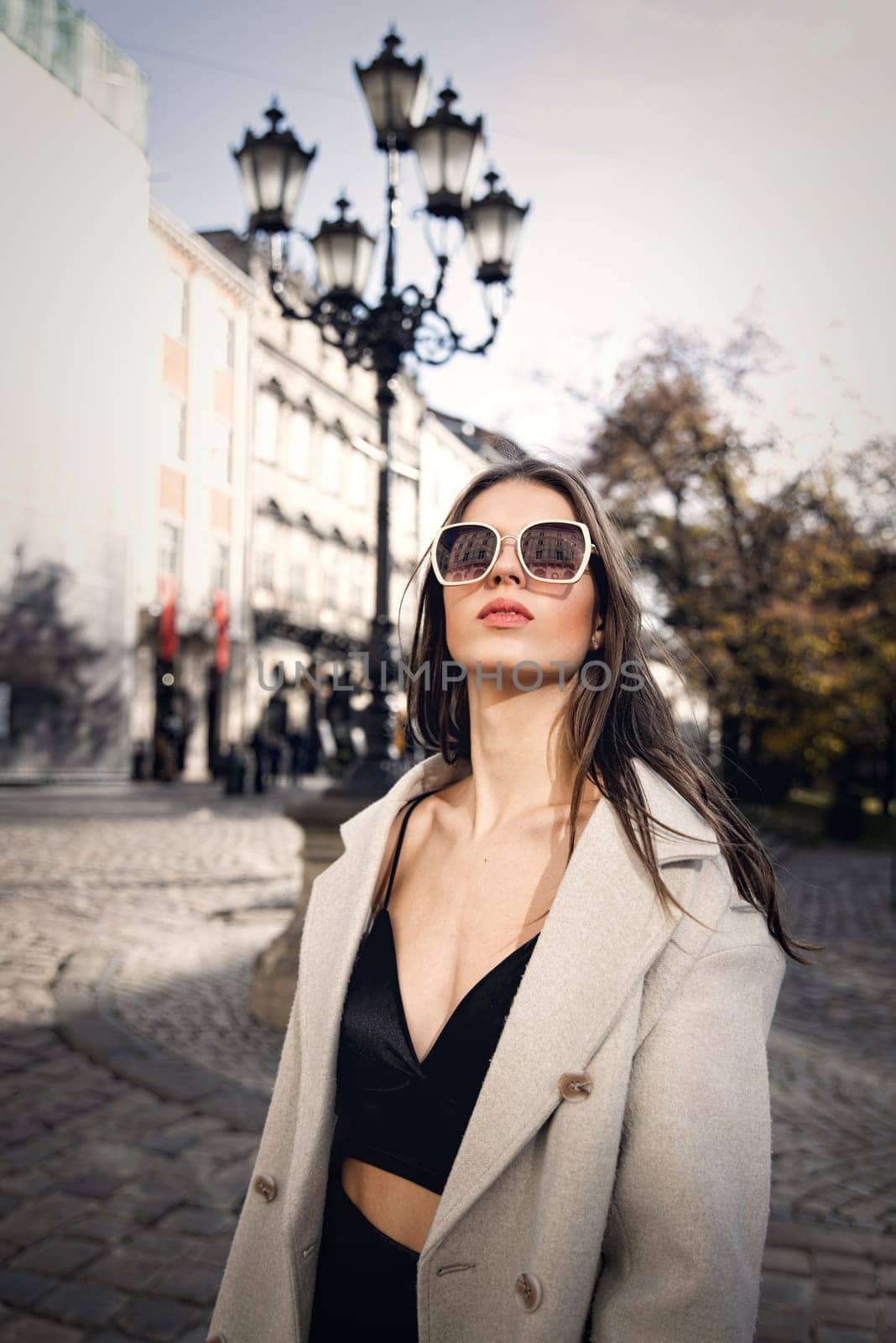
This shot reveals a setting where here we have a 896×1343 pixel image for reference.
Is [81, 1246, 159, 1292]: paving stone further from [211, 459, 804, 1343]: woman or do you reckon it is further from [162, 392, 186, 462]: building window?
[162, 392, 186, 462]: building window

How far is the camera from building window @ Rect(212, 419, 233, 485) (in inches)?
819

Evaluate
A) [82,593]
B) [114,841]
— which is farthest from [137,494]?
[114,841]

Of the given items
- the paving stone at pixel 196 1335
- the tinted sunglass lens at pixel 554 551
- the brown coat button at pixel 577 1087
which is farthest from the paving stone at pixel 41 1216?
the tinted sunglass lens at pixel 554 551

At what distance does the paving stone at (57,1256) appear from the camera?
3.20m

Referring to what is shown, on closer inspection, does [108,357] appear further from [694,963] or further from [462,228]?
[694,963]

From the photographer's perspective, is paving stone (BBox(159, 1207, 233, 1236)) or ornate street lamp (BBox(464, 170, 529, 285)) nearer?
paving stone (BBox(159, 1207, 233, 1236))

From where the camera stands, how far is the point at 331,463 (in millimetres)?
34531

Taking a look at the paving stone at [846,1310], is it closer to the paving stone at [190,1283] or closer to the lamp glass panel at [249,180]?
the paving stone at [190,1283]

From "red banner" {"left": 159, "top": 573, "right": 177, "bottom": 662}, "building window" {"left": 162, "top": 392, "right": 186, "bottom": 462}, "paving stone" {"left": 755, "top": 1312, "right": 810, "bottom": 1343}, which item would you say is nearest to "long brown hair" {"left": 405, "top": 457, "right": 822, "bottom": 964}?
"paving stone" {"left": 755, "top": 1312, "right": 810, "bottom": 1343}

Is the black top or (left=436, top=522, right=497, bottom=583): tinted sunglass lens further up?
(left=436, top=522, right=497, bottom=583): tinted sunglass lens

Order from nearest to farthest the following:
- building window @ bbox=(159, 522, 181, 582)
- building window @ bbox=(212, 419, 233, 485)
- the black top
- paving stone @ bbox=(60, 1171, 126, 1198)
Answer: the black top → paving stone @ bbox=(60, 1171, 126, 1198) → building window @ bbox=(159, 522, 181, 582) → building window @ bbox=(212, 419, 233, 485)

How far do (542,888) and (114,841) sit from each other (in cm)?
1376

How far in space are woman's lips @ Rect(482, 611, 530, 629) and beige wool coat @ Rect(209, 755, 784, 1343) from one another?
34 cm

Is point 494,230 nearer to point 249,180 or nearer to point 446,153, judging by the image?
point 446,153
